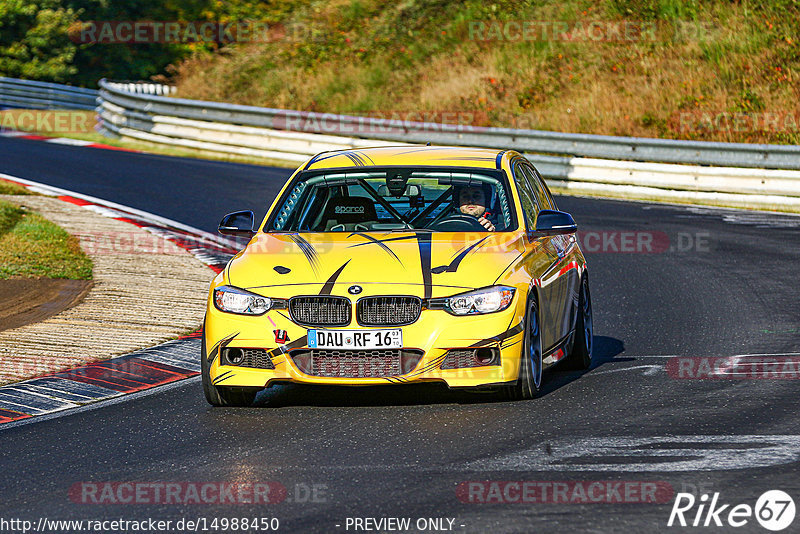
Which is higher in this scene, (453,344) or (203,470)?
(453,344)

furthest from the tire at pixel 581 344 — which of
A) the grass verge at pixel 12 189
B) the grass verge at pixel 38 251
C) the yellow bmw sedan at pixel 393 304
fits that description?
the grass verge at pixel 12 189

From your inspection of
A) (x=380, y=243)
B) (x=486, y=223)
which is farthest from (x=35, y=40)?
(x=380, y=243)

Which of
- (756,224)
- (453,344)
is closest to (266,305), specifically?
(453,344)

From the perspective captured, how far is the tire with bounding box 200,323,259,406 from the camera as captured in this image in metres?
8.25

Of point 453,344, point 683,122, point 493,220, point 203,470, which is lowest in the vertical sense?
point 203,470

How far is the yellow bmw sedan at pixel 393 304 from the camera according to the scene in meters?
7.88

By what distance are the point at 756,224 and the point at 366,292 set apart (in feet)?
40.9

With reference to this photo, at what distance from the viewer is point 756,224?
19.1 meters

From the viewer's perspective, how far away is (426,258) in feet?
27.1

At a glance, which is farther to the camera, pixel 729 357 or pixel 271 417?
pixel 729 357

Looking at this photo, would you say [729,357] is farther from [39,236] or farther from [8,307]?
[39,236]

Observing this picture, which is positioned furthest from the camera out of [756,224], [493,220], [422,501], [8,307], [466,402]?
[756,224]

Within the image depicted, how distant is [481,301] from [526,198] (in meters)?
1.86

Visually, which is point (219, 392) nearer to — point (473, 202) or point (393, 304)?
point (393, 304)
